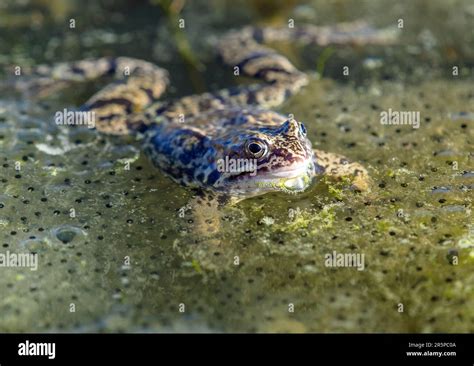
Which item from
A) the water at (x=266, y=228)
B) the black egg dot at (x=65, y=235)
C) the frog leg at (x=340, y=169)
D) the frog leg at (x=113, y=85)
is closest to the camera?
the water at (x=266, y=228)

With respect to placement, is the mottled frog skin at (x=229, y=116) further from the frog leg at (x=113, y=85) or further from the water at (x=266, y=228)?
the water at (x=266, y=228)

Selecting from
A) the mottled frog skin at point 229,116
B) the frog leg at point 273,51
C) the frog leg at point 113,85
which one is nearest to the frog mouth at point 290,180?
the mottled frog skin at point 229,116

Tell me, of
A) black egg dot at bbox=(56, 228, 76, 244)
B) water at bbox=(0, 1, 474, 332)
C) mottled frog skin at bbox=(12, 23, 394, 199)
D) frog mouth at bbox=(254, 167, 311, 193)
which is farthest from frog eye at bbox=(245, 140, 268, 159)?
black egg dot at bbox=(56, 228, 76, 244)

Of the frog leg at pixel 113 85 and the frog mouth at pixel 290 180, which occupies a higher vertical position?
the frog leg at pixel 113 85
